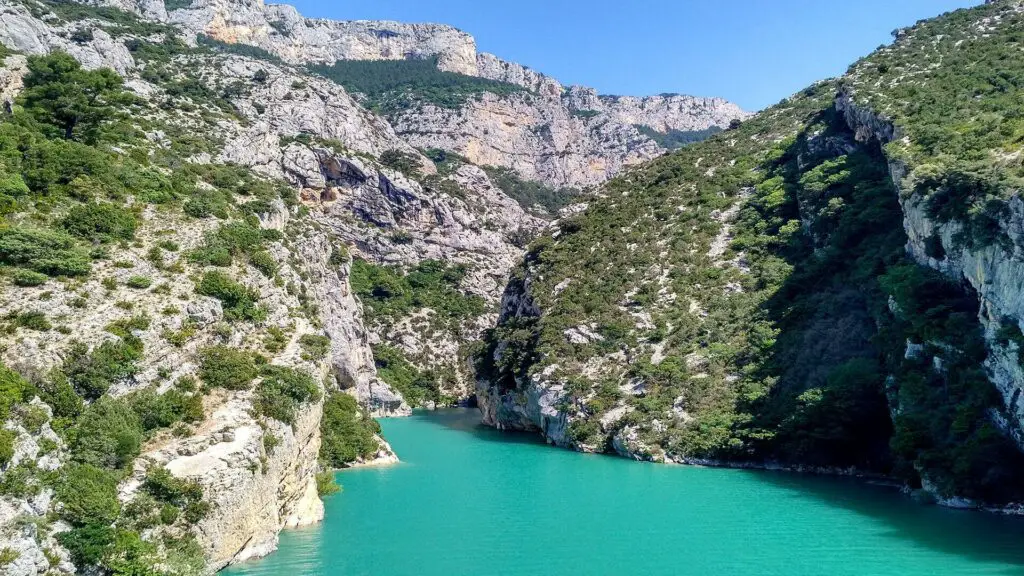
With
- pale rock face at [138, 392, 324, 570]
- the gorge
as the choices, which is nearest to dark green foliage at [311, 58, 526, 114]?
the gorge

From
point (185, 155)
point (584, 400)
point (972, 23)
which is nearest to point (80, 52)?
point (185, 155)

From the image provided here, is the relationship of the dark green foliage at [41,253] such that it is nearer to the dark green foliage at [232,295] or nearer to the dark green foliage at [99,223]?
the dark green foliage at [99,223]

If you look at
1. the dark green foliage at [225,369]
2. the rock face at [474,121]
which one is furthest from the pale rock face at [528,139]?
the dark green foliage at [225,369]

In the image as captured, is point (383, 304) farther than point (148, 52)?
Yes

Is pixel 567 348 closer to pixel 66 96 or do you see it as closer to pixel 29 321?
pixel 66 96

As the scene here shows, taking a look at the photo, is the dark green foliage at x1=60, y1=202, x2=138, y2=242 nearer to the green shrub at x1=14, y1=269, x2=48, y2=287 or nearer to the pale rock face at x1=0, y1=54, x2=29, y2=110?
the green shrub at x1=14, y1=269, x2=48, y2=287

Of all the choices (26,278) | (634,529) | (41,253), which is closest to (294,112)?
(41,253)

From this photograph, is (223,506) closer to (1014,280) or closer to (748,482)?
(748,482)
